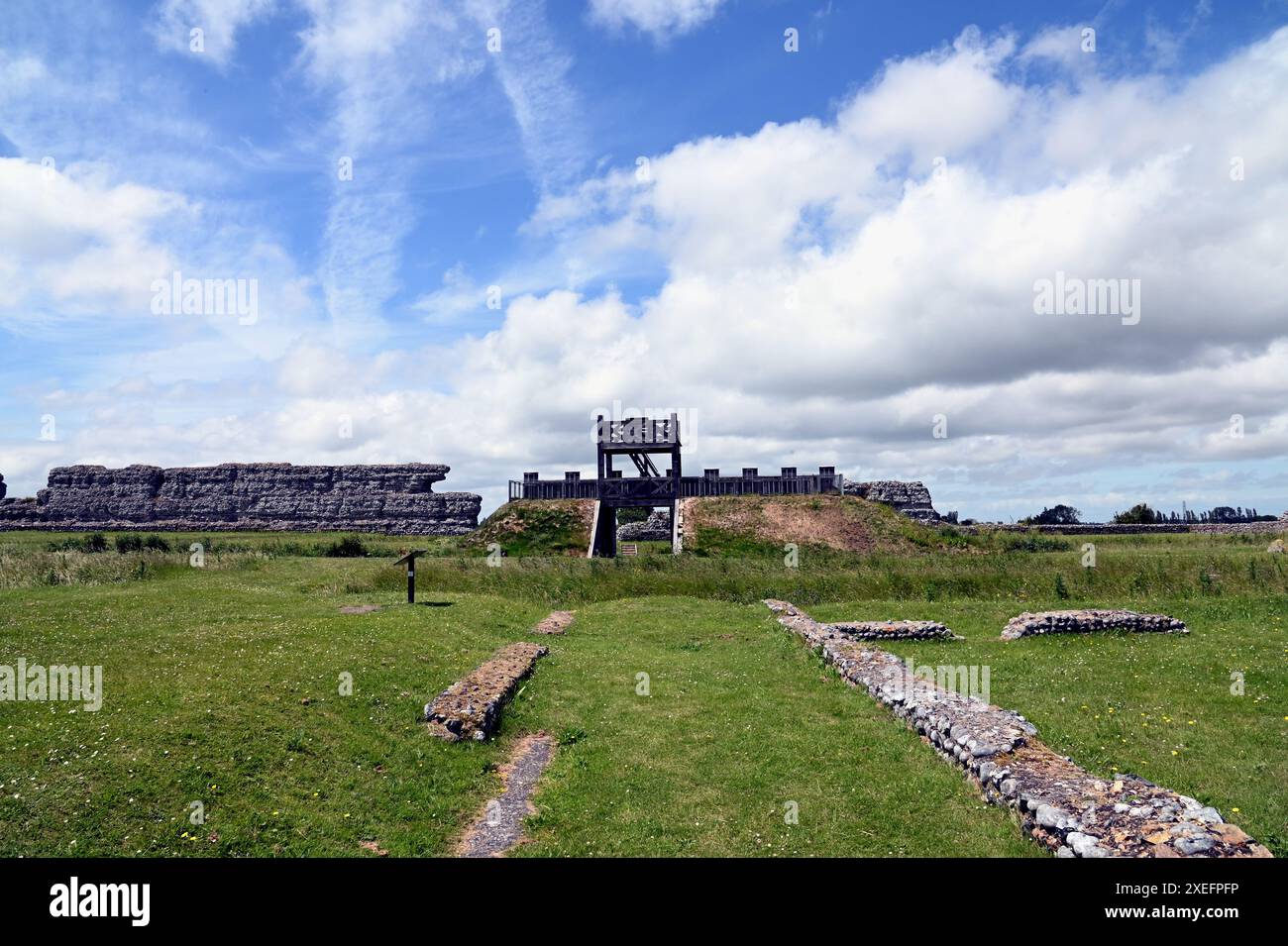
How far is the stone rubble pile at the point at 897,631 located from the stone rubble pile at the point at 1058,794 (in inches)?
361

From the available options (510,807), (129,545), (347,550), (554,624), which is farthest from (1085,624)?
(129,545)

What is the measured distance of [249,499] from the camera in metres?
86.1

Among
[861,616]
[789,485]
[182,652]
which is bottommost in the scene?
[861,616]

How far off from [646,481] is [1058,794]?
163 ft

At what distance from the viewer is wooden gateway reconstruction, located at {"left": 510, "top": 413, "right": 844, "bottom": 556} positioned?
187ft

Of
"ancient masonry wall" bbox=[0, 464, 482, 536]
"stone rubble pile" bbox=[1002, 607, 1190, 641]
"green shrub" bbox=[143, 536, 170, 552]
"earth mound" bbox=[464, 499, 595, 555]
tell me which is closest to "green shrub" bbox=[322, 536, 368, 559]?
"earth mound" bbox=[464, 499, 595, 555]

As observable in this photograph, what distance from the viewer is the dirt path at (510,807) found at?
29.1 feet

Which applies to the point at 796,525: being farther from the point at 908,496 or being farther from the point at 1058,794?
the point at 1058,794

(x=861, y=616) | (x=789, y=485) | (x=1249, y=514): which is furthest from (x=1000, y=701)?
(x=1249, y=514)

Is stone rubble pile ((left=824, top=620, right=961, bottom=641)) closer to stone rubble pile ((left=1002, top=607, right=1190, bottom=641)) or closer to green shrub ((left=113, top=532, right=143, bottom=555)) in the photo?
stone rubble pile ((left=1002, top=607, right=1190, bottom=641))

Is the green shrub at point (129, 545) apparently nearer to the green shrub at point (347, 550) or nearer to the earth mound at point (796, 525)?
the green shrub at point (347, 550)
